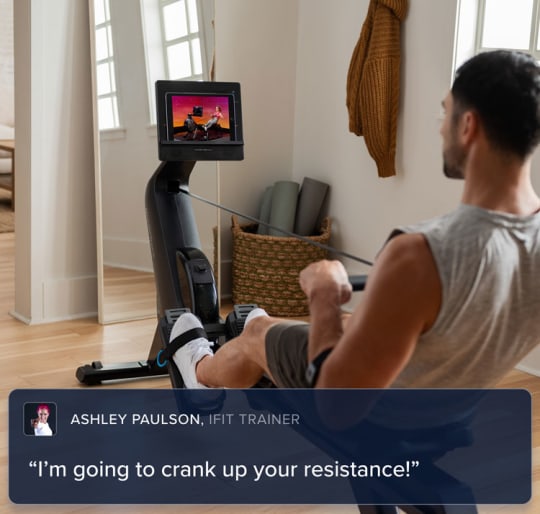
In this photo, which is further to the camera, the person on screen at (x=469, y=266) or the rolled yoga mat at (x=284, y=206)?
the rolled yoga mat at (x=284, y=206)

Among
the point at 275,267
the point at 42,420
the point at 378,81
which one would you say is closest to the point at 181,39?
the point at 378,81

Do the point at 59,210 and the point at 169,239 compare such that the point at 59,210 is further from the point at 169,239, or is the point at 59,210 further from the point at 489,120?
the point at 489,120

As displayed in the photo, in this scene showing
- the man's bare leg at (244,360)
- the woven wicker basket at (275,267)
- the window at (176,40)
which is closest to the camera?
the man's bare leg at (244,360)

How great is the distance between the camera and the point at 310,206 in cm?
382

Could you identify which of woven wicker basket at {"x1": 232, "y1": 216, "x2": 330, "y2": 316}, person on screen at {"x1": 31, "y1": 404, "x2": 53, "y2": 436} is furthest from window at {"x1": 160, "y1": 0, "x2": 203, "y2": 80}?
person on screen at {"x1": 31, "y1": 404, "x2": 53, "y2": 436}

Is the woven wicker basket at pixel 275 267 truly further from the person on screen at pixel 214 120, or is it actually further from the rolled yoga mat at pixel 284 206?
the person on screen at pixel 214 120

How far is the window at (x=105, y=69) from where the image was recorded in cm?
339

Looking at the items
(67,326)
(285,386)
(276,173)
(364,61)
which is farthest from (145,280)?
(285,386)

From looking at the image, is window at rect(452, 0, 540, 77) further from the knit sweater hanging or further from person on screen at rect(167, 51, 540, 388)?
person on screen at rect(167, 51, 540, 388)

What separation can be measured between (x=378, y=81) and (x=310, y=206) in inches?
28.9

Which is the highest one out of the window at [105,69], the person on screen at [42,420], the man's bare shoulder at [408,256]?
the window at [105,69]

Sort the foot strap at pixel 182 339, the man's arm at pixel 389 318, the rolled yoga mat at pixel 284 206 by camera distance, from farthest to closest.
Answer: the rolled yoga mat at pixel 284 206
the foot strap at pixel 182 339
the man's arm at pixel 389 318

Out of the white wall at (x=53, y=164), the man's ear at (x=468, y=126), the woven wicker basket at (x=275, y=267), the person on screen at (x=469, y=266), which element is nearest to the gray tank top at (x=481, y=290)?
the person on screen at (x=469, y=266)

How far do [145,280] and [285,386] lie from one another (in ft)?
6.95
